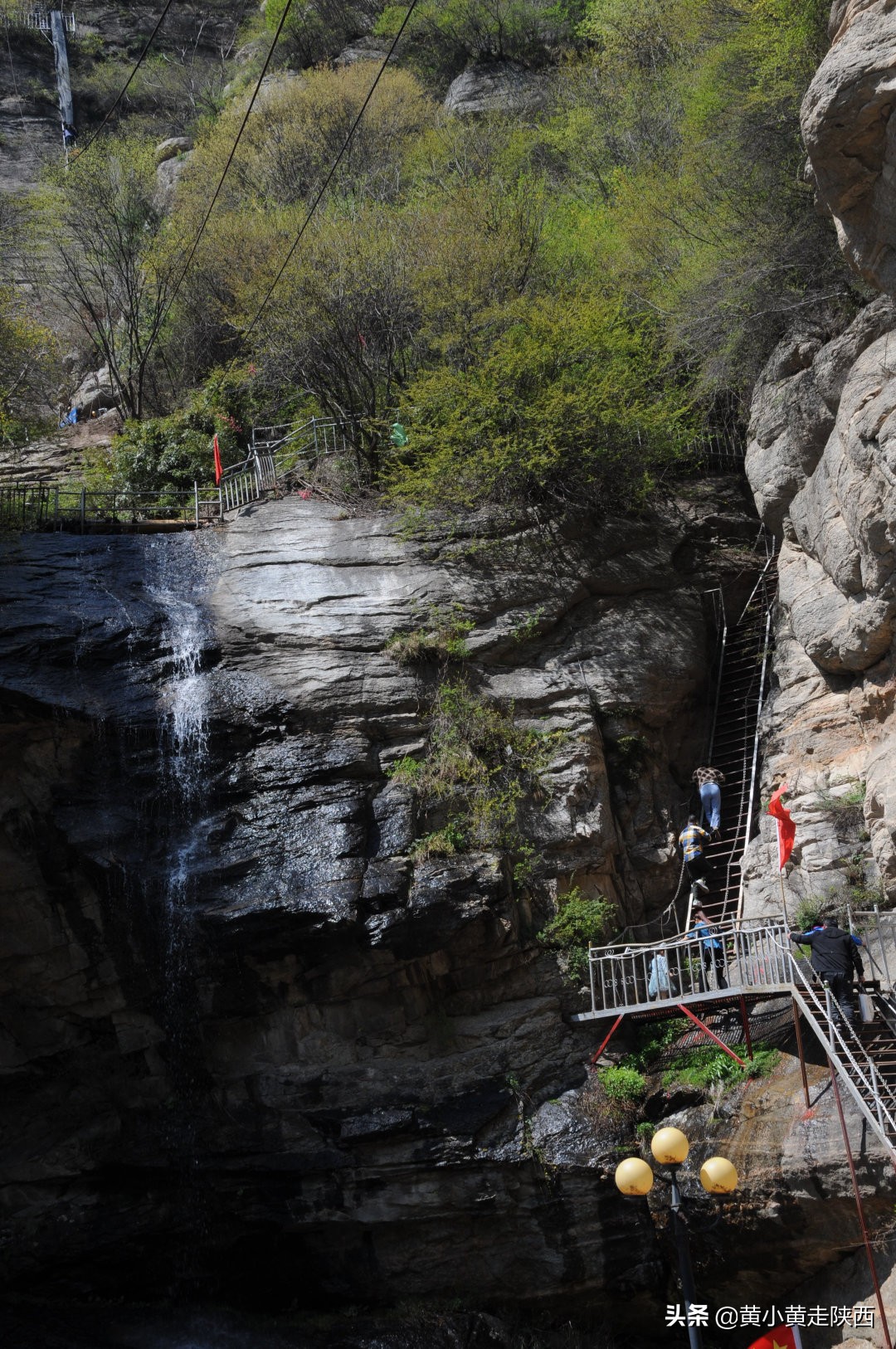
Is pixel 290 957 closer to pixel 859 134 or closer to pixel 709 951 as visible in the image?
pixel 709 951

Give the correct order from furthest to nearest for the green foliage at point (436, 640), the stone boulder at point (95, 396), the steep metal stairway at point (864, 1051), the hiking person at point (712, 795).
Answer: the stone boulder at point (95, 396)
the hiking person at point (712, 795)
the green foliage at point (436, 640)
the steep metal stairway at point (864, 1051)

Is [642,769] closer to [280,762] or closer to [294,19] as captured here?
[280,762]

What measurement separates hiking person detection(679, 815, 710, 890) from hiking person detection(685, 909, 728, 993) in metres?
0.55

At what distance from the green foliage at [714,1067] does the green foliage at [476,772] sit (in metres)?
3.05

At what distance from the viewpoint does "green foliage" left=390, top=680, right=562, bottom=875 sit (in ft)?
48.2

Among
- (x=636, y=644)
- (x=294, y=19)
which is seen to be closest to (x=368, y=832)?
(x=636, y=644)

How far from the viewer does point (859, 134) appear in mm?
12711

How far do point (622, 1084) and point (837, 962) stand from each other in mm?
3043

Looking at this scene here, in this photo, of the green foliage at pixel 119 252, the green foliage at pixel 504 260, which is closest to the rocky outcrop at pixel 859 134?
the green foliage at pixel 504 260

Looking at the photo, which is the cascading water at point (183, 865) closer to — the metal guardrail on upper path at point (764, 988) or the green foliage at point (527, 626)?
the green foliage at point (527, 626)

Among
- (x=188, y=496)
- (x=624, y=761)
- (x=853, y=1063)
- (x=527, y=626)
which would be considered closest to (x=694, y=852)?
(x=624, y=761)

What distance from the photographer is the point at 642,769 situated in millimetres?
16344

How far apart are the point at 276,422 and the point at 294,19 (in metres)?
18.6

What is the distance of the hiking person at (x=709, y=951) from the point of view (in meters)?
13.3
